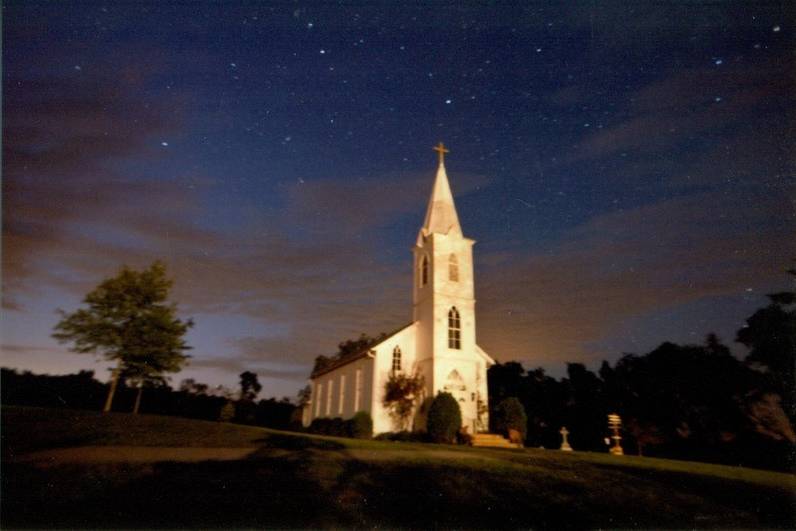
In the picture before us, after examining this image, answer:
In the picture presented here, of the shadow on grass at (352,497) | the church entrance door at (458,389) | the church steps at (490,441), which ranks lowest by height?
the shadow on grass at (352,497)

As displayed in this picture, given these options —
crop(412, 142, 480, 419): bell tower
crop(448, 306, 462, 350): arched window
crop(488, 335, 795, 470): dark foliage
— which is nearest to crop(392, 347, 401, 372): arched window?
crop(412, 142, 480, 419): bell tower

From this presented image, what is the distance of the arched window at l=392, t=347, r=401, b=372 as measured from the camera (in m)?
28.7

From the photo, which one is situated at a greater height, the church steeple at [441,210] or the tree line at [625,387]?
the church steeple at [441,210]

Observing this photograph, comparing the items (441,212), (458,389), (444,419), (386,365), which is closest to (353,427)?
(386,365)

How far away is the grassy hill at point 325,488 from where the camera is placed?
743cm

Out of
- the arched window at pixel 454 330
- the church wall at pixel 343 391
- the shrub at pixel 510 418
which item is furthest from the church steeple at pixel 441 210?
the shrub at pixel 510 418

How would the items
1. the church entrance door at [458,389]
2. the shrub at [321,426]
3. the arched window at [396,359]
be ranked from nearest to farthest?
the church entrance door at [458,389]
the arched window at [396,359]
the shrub at [321,426]

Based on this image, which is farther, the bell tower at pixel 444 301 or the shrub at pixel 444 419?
the bell tower at pixel 444 301

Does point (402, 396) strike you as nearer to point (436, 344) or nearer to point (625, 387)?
point (436, 344)

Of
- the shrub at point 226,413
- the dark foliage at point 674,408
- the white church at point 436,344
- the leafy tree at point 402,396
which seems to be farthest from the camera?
the shrub at point 226,413

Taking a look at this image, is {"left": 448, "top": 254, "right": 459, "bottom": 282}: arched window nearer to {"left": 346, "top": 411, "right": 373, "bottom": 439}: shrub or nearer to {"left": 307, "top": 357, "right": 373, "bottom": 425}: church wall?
{"left": 307, "top": 357, "right": 373, "bottom": 425}: church wall

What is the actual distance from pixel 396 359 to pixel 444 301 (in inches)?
187

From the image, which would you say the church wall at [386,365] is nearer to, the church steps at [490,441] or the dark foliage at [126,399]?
the church steps at [490,441]

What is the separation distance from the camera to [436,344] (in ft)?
88.2
